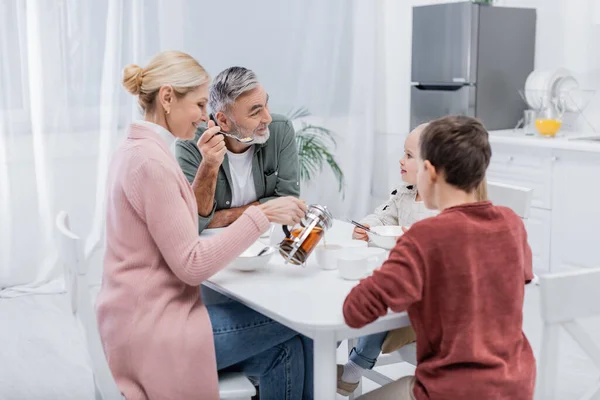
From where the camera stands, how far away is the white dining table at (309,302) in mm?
1582

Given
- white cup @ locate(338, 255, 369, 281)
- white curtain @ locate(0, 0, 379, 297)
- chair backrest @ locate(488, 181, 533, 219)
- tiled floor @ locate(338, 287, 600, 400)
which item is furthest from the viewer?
white curtain @ locate(0, 0, 379, 297)

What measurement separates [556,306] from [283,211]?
2.22ft

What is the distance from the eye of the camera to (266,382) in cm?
192

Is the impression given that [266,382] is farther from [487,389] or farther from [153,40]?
[153,40]

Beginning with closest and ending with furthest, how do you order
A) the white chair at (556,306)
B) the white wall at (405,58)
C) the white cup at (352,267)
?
the white chair at (556,306)
the white cup at (352,267)
the white wall at (405,58)

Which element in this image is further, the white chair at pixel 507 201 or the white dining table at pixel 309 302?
the white chair at pixel 507 201

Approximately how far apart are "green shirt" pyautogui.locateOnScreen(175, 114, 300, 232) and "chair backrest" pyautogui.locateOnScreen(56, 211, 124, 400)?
884 millimetres

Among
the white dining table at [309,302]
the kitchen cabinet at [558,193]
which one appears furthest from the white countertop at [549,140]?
the white dining table at [309,302]

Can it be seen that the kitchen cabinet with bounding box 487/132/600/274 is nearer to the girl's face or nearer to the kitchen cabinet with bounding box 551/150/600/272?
the kitchen cabinet with bounding box 551/150/600/272

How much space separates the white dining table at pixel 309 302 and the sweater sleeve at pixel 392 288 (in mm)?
48

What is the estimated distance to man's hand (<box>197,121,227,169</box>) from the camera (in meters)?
2.42

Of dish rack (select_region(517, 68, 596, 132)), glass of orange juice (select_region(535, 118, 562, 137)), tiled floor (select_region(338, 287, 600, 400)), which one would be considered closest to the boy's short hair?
tiled floor (select_region(338, 287, 600, 400))

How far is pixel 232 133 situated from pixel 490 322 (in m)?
1.32

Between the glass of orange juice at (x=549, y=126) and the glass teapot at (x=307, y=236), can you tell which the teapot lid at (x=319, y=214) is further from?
the glass of orange juice at (x=549, y=126)
